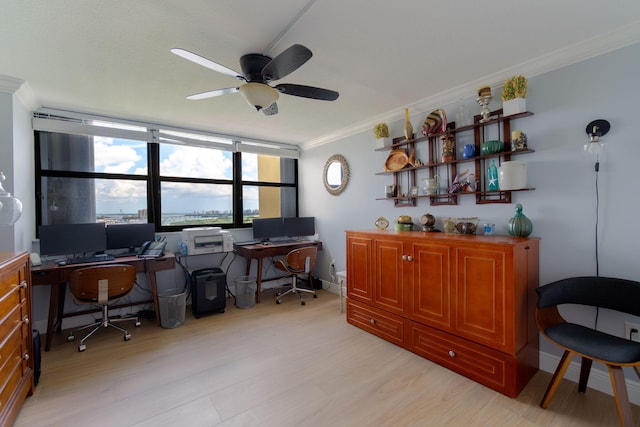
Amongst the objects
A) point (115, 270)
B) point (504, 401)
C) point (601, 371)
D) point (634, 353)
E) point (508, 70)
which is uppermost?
point (508, 70)

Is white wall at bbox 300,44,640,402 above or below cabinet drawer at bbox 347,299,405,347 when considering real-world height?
above

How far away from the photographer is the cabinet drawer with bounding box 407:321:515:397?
76.0 inches

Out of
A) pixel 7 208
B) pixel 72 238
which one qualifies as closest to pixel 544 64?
pixel 7 208

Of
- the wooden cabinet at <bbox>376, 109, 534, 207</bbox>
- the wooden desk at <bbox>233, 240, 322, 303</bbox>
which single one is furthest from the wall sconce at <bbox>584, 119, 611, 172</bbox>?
the wooden desk at <bbox>233, 240, 322, 303</bbox>

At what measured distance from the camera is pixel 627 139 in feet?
5.96

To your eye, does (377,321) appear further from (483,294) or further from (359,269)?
(483,294)

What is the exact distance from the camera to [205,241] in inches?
139

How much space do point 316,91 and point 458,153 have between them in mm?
1603

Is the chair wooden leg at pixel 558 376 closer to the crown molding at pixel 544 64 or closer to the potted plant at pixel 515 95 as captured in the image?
the potted plant at pixel 515 95

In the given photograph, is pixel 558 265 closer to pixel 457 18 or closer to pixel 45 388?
pixel 457 18

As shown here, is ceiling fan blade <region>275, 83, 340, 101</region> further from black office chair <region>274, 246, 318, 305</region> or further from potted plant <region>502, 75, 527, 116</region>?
black office chair <region>274, 246, 318, 305</region>

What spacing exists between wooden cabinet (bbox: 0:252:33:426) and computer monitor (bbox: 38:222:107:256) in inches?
40.6

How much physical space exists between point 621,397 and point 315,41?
284 cm

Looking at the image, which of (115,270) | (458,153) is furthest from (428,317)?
(115,270)
